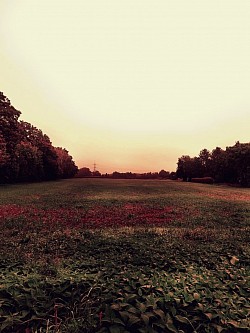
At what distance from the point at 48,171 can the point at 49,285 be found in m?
90.7

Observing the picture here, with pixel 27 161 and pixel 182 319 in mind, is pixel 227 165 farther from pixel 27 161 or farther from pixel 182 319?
pixel 182 319

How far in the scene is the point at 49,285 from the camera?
20.8 ft

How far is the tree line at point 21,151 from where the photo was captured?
44759 millimetres

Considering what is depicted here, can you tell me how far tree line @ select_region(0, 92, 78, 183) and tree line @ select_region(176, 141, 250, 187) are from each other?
64.9 meters

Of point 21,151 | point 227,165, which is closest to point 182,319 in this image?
point 21,151

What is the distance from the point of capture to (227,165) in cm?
8531

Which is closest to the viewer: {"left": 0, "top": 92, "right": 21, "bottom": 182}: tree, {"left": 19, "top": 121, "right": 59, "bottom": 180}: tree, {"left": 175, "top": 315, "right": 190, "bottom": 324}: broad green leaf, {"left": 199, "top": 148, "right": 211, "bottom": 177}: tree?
{"left": 175, "top": 315, "right": 190, "bottom": 324}: broad green leaf

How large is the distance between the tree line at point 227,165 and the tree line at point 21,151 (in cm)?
6494

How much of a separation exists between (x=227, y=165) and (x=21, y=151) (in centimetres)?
6971

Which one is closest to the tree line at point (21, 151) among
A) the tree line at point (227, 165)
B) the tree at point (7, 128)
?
the tree at point (7, 128)

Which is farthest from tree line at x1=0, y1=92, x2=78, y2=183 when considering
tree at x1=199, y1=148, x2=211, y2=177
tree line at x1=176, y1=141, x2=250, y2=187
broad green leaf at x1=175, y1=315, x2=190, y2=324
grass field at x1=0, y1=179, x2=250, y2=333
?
tree at x1=199, y1=148, x2=211, y2=177

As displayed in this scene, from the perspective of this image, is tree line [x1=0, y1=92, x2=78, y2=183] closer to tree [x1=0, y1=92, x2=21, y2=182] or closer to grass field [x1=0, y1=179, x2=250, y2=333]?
tree [x1=0, y1=92, x2=21, y2=182]

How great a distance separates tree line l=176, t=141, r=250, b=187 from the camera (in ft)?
261

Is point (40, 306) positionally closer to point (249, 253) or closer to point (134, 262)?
point (134, 262)
